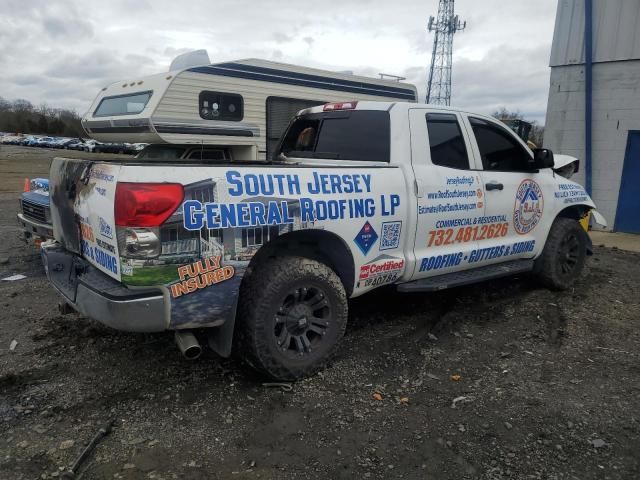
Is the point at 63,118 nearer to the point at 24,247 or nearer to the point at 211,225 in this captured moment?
the point at 24,247

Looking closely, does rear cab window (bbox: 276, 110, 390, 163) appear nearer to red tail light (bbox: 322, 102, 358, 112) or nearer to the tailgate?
red tail light (bbox: 322, 102, 358, 112)

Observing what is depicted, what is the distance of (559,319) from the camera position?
5016mm

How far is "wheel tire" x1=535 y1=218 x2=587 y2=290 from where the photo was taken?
5613mm

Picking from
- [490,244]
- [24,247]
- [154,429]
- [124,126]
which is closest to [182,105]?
[124,126]

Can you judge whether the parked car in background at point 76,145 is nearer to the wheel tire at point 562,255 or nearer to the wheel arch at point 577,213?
the wheel arch at point 577,213

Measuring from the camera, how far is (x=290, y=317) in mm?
3553

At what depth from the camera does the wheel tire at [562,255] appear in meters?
5.61

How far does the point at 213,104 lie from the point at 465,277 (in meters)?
4.56

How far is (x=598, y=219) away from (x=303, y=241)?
174 inches

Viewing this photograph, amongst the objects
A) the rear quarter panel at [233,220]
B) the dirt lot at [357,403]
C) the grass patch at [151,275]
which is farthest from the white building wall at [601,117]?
the grass patch at [151,275]

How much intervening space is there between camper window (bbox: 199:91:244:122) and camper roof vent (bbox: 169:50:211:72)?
21.2 inches

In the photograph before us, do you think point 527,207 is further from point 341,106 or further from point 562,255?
point 341,106

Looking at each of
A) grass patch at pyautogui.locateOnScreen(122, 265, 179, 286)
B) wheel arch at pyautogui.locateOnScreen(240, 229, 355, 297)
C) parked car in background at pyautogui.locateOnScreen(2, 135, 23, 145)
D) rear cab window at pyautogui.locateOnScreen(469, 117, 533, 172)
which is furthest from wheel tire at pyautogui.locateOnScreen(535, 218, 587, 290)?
parked car in background at pyautogui.locateOnScreen(2, 135, 23, 145)

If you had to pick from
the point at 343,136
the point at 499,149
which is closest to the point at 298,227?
the point at 343,136
